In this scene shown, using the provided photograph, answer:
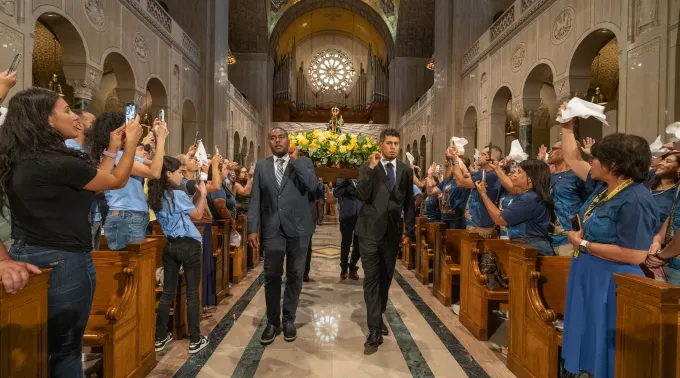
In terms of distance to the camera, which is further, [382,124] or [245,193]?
[382,124]

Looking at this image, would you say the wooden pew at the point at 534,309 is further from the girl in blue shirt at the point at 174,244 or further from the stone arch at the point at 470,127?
the stone arch at the point at 470,127

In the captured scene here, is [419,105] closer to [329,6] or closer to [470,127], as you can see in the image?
[470,127]

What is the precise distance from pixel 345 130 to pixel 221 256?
17400mm

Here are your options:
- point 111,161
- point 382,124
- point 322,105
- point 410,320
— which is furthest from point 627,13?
point 322,105

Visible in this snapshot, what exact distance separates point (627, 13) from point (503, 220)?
4.37 m

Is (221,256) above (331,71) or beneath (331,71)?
beneath

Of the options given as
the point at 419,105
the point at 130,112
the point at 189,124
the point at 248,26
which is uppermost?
the point at 248,26

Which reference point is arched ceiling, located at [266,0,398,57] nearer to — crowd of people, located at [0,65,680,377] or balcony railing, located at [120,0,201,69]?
balcony railing, located at [120,0,201,69]

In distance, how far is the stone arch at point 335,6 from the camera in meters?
23.2

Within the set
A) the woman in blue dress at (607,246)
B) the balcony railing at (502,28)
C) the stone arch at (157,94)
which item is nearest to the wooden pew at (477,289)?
the woman in blue dress at (607,246)

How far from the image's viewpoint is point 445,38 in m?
13.9

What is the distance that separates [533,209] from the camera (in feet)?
11.9

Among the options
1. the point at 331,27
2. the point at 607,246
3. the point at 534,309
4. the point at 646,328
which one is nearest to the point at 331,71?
the point at 331,27

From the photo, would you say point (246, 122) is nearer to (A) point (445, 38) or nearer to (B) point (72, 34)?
(A) point (445, 38)
